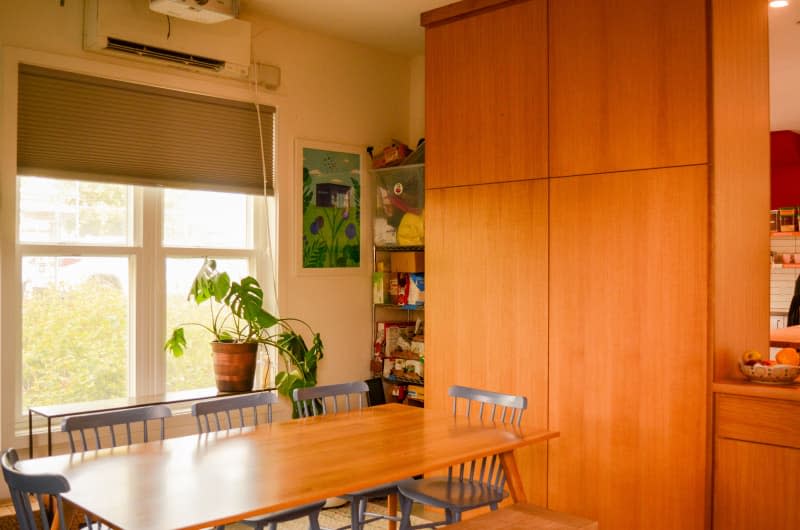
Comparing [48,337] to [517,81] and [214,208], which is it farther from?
[517,81]

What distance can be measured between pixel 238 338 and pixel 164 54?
1696 millimetres

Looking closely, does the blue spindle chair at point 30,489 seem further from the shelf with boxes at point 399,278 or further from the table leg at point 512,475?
the shelf with boxes at point 399,278

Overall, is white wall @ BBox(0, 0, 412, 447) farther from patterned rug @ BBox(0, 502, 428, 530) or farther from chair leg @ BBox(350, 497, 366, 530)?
chair leg @ BBox(350, 497, 366, 530)

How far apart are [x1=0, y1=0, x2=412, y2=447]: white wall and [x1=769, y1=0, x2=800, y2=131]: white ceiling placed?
2.54 meters

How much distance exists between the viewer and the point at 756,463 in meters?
3.22

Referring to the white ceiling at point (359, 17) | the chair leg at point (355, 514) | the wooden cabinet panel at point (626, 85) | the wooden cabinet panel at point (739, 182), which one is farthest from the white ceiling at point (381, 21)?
the chair leg at point (355, 514)

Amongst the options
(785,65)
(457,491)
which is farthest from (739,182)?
(785,65)

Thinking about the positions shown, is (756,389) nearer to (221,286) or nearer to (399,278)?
(399,278)

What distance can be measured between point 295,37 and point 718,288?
310 cm

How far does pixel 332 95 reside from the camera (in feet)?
17.1

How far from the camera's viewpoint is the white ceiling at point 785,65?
4.76 meters

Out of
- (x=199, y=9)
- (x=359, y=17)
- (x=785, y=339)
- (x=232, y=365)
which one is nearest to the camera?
(x=199, y=9)

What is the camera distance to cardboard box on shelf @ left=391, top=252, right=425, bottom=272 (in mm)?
5132

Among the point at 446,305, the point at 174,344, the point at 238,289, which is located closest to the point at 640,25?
the point at 446,305
